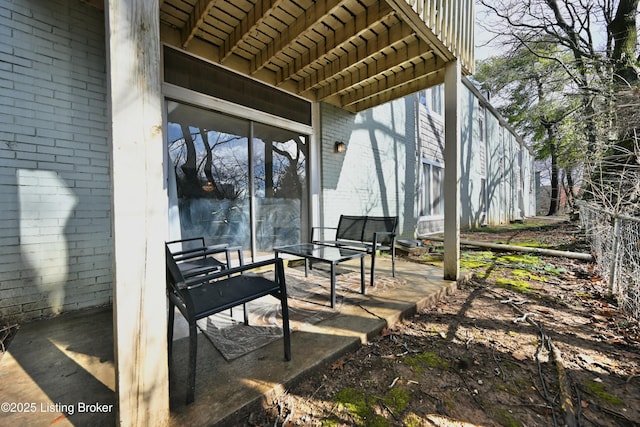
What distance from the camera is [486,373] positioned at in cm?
171

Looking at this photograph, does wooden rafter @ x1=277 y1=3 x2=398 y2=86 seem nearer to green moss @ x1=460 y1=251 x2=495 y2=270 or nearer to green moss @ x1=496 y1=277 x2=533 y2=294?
green moss @ x1=496 y1=277 x2=533 y2=294

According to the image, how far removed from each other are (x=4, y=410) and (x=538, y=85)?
12367 mm

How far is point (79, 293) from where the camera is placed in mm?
2488

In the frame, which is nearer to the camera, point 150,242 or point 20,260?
point 150,242

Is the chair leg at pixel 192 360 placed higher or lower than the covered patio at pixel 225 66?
lower

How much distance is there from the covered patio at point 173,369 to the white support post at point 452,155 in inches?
54.1

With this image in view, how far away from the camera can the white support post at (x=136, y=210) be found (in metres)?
1.04

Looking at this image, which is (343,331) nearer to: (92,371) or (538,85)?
(92,371)

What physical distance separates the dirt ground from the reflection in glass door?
2.40m

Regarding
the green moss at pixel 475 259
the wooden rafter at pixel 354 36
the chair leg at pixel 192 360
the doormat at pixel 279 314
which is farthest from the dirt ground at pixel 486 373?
the wooden rafter at pixel 354 36

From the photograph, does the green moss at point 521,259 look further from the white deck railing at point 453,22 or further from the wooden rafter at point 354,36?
the wooden rafter at point 354,36

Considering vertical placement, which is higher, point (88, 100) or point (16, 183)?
point (88, 100)

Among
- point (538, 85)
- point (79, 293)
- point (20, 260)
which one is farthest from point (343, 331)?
point (538, 85)

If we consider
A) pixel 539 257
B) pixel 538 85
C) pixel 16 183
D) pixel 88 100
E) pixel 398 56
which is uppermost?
pixel 538 85
